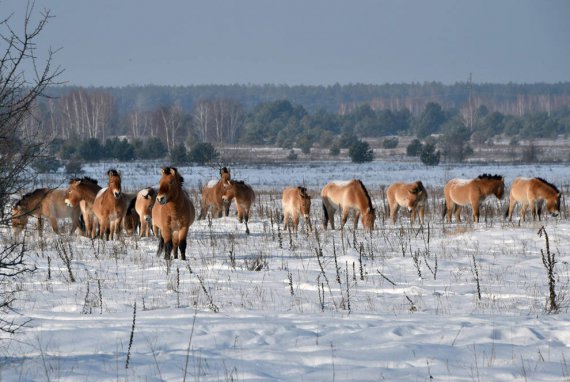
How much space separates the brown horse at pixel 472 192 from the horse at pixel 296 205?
192 inches

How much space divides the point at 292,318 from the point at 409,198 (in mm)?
14777

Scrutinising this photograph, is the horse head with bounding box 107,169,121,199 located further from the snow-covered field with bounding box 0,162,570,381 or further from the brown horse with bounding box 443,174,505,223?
the brown horse with bounding box 443,174,505,223

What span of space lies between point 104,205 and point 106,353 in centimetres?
1133

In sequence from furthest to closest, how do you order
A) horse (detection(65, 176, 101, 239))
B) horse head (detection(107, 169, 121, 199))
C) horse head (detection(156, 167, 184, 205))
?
horse (detection(65, 176, 101, 239)) < horse head (detection(107, 169, 121, 199)) < horse head (detection(156, 167, 184, 205))

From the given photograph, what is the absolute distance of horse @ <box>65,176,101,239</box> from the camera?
755 inches

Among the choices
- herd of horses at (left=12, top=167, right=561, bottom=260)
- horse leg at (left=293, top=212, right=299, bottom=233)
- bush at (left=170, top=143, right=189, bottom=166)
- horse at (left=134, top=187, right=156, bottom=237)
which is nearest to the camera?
herd of horses at (left=12, top=167, right=561, bottom=260)

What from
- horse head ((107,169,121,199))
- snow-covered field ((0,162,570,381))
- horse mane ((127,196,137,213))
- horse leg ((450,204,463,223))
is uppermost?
horse head ((107,169,121,199))

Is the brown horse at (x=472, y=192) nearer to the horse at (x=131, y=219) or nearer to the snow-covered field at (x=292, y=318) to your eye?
the snow-covered field at (x=292, y=318)

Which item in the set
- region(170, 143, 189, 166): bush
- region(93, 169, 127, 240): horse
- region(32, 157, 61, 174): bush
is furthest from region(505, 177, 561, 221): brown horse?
region(170, 143, 189, 166): bush

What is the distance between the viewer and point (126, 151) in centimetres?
6712

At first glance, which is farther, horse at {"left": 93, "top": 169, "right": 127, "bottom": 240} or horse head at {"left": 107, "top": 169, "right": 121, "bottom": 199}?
horse at {"left": 93, "top": 169, "right": 127, "bottom": 240}

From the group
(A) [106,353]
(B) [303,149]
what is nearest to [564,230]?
(A) [106,353]

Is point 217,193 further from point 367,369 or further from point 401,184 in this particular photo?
point 367,369

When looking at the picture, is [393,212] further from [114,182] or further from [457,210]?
[114,182]
